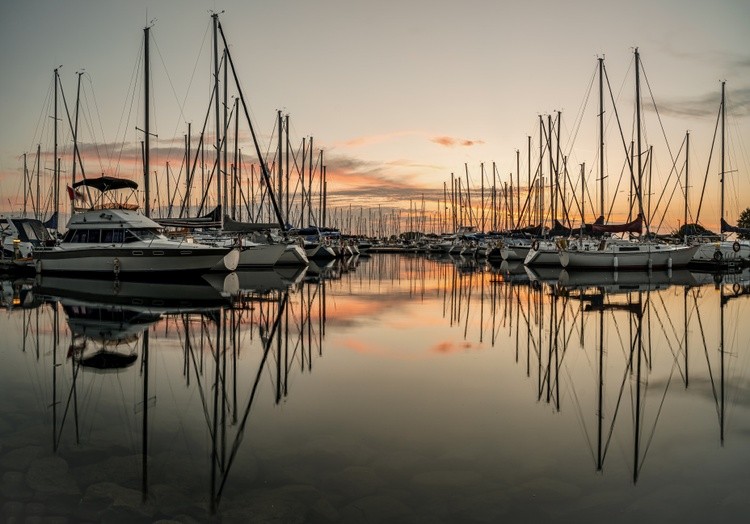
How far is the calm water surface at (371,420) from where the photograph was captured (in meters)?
5.66

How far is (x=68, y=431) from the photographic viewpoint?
7.64 m

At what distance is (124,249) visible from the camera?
31.9 meters

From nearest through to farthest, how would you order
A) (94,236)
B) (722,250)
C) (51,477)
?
(51,477) → (94,236) → (722,250)

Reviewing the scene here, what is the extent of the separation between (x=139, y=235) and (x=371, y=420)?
1081 inches

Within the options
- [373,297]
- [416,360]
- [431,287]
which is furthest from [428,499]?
[431,287]

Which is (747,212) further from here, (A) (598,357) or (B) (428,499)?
(B) (428,499)

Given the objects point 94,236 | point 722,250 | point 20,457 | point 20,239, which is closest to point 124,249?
point 94,236

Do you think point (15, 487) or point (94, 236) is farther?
point (94, 236)

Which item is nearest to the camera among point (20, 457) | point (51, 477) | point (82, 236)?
point (51, 477)

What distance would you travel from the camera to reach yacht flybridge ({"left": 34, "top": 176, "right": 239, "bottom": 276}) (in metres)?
31.9

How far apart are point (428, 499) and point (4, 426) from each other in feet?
18.5

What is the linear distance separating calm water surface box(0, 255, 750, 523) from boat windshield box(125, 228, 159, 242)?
14.4 metres

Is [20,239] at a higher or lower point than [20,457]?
higher

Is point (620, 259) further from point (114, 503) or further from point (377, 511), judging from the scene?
point (114, 503)
